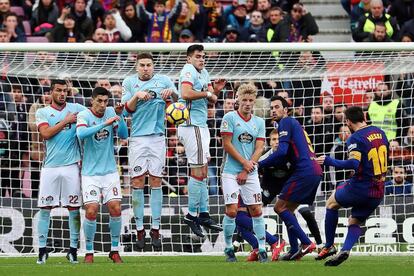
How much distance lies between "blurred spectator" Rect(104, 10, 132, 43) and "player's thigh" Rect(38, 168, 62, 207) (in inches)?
286

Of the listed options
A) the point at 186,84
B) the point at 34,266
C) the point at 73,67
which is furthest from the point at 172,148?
the point at 34,266

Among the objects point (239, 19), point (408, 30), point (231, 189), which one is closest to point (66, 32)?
point (239, 19)

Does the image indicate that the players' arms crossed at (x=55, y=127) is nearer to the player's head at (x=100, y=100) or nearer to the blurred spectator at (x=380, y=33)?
the player's head at (x=100, y=100)

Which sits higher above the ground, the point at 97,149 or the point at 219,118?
the point at 219,118

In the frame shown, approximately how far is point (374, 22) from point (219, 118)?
5288mm

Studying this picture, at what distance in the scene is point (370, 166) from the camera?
16031 millimetres

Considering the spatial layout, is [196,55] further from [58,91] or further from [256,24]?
[256,24]

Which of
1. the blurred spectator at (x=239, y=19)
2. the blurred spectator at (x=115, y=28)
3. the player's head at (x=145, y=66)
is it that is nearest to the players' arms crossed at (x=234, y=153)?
the player's head at (x=145, y=66)

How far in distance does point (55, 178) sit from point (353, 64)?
585 centimetres

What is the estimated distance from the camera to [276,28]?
2441 cm

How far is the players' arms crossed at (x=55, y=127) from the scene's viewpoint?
17.0 metres

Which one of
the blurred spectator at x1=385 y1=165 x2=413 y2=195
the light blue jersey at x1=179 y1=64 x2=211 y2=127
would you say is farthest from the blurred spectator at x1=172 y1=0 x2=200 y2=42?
the light blue jersey at x1=179 y1=64 x2=211 y2=127

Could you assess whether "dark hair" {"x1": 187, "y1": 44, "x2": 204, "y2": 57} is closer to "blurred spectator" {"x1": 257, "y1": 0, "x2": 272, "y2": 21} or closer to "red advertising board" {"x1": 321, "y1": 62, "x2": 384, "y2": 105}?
"red advertising board" {"x1": 321, "y1": 62, "x2": 384, "y2": 105}

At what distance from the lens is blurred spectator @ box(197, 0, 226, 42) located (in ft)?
83.0
